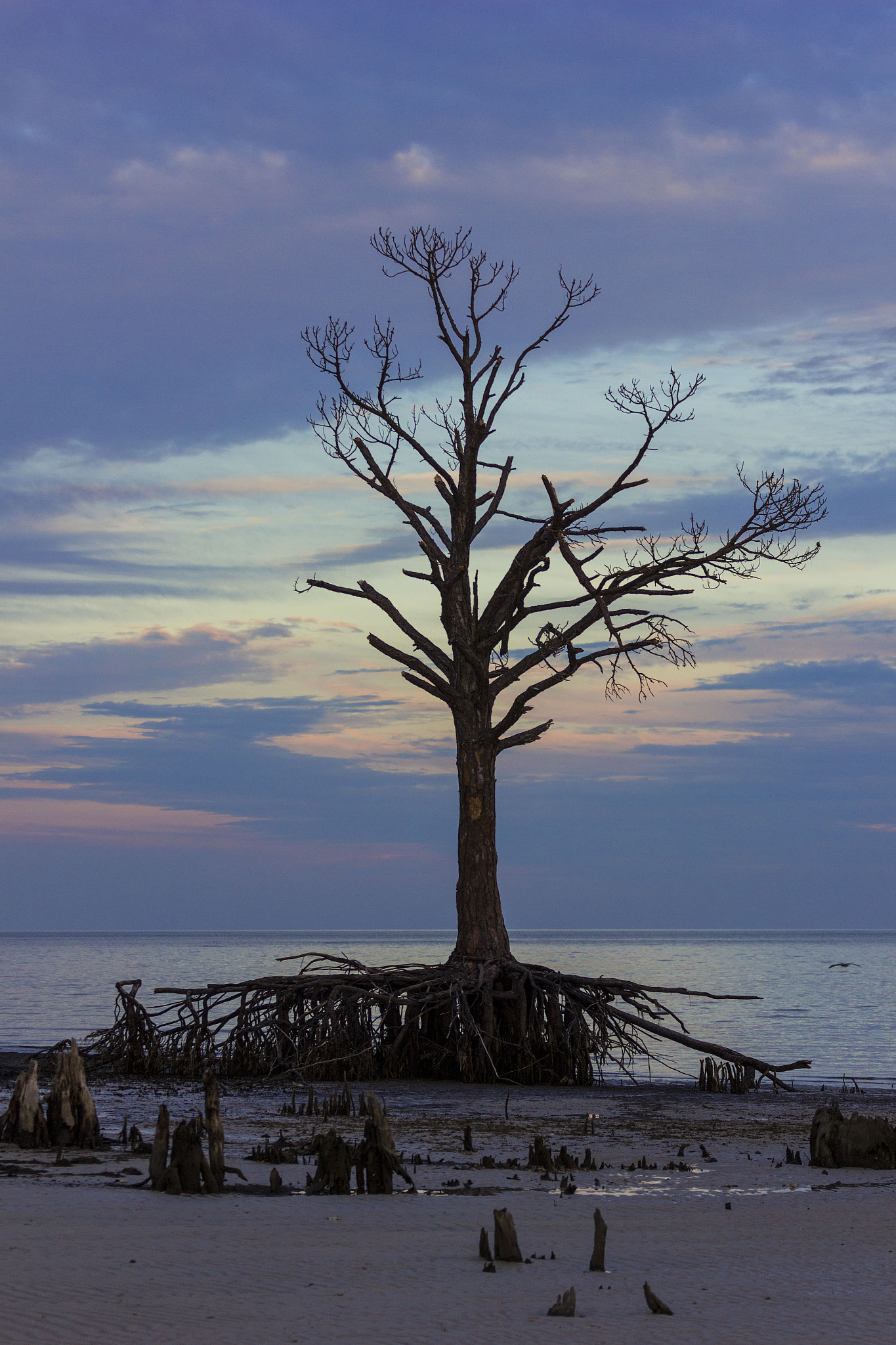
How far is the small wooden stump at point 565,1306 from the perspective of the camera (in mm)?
6078

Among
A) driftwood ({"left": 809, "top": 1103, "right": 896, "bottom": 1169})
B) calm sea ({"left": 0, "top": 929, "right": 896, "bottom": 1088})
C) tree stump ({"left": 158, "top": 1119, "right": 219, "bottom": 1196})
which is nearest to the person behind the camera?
tree stump ({"left": 158, "top": 1119, "right": 219, "bottom": 1196})

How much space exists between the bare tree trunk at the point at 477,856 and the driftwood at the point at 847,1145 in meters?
7.59

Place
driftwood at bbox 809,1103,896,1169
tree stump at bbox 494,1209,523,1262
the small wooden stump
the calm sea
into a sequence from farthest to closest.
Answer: the calm sea → driftwood at bbox 809,1103,896,1169 → tree stump at bbox 494,1209,523,1262 → the small wooden stump

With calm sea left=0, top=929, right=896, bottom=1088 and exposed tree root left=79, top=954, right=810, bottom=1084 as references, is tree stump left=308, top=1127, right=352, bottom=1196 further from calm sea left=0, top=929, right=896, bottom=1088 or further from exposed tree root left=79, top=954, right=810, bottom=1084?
calm sea left=0, top=929, right=896, bottom=1088

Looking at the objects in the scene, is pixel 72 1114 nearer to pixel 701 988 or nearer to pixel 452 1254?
pixel 452 1254

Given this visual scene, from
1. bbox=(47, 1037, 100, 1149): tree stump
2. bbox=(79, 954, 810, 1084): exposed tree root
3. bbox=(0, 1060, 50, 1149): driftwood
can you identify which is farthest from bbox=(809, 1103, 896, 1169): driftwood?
bbox=(79, 954, 810, 1084): exposed tree root

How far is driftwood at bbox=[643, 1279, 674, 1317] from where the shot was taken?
20.2 feet

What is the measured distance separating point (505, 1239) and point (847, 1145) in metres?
4.66

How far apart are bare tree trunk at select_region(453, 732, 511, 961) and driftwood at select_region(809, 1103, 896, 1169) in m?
7.59

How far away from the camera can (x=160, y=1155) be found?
9047 mm

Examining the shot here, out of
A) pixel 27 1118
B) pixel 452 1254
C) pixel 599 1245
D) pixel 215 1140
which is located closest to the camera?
pixel 599 1245

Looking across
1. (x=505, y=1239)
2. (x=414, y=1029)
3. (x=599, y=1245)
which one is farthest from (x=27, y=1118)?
(x=414, y=1029)

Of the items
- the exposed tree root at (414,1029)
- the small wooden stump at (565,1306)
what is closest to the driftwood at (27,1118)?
the small wooden stump at (565,1306)

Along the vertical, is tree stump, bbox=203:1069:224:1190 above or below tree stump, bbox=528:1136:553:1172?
above
